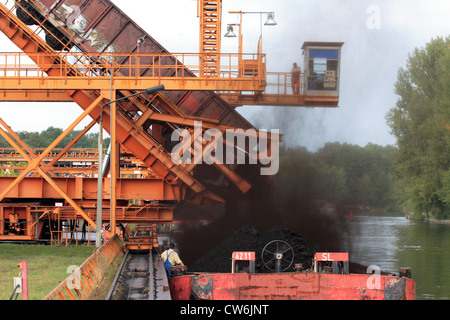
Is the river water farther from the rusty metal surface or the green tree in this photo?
the rusty metal surface

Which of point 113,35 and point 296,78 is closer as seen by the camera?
point 113,35

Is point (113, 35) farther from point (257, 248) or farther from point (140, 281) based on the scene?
point (140, 281)

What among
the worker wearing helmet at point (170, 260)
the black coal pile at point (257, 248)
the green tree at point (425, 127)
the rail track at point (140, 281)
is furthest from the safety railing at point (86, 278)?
the green tree at point (425, 127)

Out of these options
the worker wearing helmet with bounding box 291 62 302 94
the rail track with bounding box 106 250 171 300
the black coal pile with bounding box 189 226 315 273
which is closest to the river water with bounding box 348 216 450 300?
the black coal pile with bounding box 189 226 315 273

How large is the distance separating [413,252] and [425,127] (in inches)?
640

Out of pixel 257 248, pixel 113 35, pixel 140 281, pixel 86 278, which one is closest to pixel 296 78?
pixel 113 35

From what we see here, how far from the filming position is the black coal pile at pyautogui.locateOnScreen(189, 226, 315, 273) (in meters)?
23.0

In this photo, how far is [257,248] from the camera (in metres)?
24.1

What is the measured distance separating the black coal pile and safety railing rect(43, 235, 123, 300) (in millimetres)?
4957

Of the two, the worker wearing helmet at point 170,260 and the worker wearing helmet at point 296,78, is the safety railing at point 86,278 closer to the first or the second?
the worker wearing helmet at point 170,260

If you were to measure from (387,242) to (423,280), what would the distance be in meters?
16.1

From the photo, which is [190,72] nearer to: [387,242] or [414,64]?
[387,242]

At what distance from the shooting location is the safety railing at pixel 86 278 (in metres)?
12.4

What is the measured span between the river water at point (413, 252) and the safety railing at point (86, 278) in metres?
14.3
